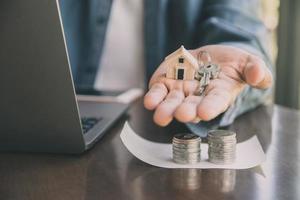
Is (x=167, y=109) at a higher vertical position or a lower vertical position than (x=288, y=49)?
higher

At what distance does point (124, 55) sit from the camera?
0.82m

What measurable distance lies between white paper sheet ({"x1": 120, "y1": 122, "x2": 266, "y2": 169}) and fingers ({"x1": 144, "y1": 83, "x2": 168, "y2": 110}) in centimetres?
8

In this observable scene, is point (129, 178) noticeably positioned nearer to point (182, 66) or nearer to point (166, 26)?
point (182, 66)

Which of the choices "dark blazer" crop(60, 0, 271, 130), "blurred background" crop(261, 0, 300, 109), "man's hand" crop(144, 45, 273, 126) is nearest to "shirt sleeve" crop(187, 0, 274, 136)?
"dark blazer" crop(60, 0, 271, 130)

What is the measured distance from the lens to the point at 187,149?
41 centimetres

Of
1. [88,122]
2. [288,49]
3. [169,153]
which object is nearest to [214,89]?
[169,153]

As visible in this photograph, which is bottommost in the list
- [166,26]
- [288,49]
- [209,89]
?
[288,49]

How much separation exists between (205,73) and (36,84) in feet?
0.48

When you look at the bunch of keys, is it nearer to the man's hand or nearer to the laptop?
the man's hand

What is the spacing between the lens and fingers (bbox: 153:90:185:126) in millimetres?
343

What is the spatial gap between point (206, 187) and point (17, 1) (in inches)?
8.0

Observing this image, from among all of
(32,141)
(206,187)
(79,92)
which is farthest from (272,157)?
(79,92)

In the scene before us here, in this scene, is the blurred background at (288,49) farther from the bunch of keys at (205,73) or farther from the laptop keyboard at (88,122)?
the bunch of keys at (205,73)

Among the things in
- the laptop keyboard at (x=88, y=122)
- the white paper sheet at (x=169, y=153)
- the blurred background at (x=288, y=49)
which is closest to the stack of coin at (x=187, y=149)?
the white paper sheet at (x=169, y=153)
